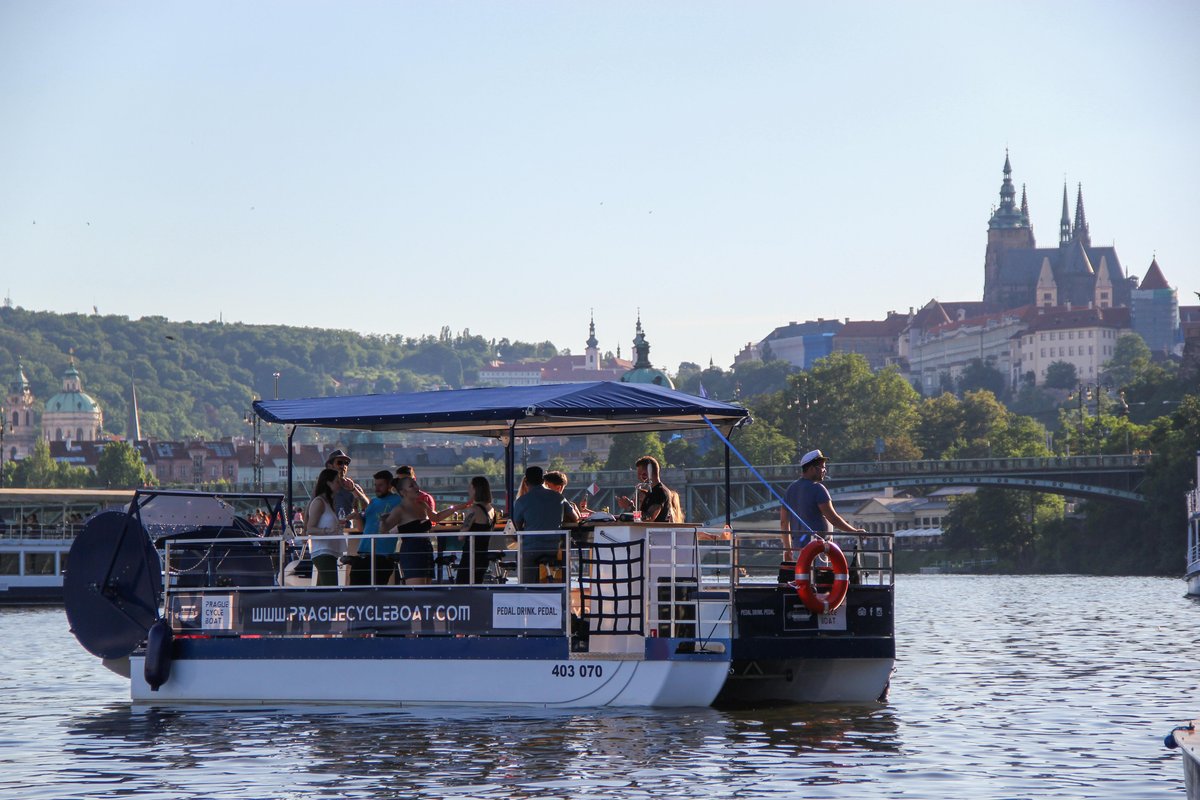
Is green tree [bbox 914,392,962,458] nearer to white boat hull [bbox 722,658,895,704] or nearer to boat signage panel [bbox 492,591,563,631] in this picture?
white boat hull [bbox 722,658,895,704]

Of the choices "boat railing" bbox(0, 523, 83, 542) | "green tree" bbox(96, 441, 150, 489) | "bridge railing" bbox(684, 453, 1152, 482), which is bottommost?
"boat railing" bbox(0, 523, 83, 542)

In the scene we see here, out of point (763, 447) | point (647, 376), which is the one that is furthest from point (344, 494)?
point (647, 376)

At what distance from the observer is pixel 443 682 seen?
2052 cm

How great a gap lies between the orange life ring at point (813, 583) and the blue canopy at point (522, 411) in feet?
6.67

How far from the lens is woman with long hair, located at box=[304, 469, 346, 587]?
70.3 feet

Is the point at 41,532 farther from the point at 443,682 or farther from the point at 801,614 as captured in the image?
the point at 801,614

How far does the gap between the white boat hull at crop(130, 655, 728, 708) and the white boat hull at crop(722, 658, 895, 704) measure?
0.89 m

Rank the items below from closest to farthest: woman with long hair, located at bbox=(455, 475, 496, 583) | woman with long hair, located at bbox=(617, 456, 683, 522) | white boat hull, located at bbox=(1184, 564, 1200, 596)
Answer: woman with long hair, located at bbox=(617, 456, 683, 522)
woman with long hair, located at bbox=(455, 475, 496, 583)
white boat hull, located at bbox=(1184, 564, 1200, 596)

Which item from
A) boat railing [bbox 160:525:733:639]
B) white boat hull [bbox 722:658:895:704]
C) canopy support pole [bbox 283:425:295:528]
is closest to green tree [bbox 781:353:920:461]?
canopy support pole [bbox 283:425:295:528]

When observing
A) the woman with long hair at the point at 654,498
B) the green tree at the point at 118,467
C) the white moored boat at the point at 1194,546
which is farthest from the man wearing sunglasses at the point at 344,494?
the green tree at the point at 118,467

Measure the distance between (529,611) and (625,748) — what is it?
227 cm

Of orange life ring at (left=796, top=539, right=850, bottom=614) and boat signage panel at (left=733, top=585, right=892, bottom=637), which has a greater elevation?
orange life ring at (left=796, top=539, right=850, bottom=614)

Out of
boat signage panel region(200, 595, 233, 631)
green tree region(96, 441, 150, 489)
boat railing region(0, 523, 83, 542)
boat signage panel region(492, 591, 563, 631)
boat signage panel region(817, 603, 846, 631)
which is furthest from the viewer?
green tree region(96, 441, 150, 489)

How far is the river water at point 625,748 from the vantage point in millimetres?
16406
